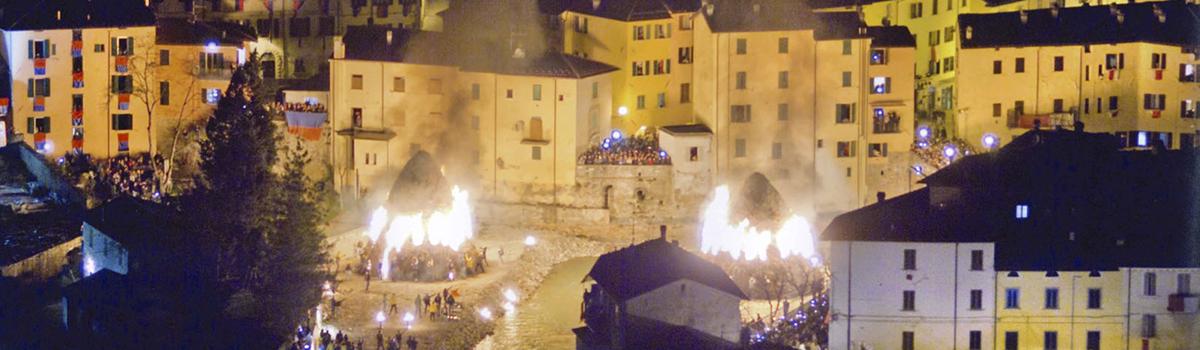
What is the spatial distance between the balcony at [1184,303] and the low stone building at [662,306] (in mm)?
11921

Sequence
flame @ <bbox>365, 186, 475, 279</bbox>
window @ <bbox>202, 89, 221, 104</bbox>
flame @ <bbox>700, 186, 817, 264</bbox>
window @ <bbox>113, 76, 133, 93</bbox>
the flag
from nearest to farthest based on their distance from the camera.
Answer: flame @ <bbox>700, 186, 817, 264</bbox>, flame @ <bbox>365, 186, 475, 279</bbox>, the flag, window @ <bbox>113, 76, 133, 93</bbox>, window @ <bbox>202, 89, 221, 104</bbox>

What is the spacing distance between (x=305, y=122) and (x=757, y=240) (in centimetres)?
1761

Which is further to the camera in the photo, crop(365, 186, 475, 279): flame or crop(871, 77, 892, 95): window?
crop(871, 77, 892, 95): window

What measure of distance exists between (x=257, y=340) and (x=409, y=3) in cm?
3209

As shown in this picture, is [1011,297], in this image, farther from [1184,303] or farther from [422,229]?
[422,229]

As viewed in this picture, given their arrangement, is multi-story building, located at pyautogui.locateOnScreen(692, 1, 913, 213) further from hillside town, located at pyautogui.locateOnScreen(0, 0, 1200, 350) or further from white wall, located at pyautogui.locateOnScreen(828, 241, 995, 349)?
white wall, located at pyautogui.locateOnScreen(828, 241, 995, 349)

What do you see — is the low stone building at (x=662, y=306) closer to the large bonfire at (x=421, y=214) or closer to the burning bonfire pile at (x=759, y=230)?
the burning bonfire pile at (x=759, y=230)

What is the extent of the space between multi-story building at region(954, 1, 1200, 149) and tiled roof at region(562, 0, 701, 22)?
10.2 m

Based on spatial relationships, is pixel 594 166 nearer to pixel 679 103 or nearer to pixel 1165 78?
pixel 679 103

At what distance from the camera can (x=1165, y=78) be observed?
9450 cm

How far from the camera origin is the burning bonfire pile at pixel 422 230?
87.9 m

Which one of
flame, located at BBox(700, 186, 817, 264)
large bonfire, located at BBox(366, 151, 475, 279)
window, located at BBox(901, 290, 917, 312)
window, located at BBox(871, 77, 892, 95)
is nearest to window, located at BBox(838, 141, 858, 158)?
window, located at BBox(871, 77, 892, 95)

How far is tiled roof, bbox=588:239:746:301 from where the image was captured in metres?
70.4

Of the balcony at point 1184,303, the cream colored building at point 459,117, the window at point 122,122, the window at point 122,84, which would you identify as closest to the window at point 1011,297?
the balcony at point 1184,303
